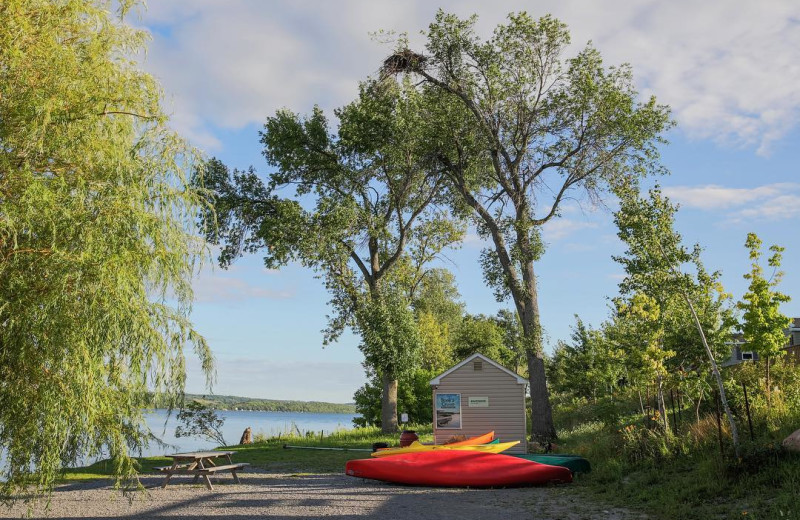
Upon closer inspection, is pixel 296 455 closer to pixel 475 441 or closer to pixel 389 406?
pixel 389 406

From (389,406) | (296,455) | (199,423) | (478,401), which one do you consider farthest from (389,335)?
(199,423)

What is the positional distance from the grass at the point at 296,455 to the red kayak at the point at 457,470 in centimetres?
299

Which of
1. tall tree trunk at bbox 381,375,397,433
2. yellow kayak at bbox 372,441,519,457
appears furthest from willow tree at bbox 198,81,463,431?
yellow kayak at bbox 372,441,519,457

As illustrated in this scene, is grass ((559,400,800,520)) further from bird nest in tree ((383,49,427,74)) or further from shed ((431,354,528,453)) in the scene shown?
bird nest in tree ((383,49,427,74))

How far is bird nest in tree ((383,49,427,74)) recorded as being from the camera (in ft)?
82.1

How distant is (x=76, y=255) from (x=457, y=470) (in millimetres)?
9074

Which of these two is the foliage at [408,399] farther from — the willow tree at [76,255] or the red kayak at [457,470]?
the willow tree at [76,255]

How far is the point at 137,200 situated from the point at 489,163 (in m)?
18.3

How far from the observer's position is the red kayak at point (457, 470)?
13.5 metres

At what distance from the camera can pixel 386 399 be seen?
27500 millimetres

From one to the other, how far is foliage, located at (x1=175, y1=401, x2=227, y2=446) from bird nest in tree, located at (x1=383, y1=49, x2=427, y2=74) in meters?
15.1

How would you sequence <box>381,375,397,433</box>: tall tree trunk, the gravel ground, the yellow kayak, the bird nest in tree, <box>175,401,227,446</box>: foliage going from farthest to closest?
1. <box>381,375,397,433</box>: tall tree trunk
2. the bird nest in tree
3. <box>175,401,227,446</box>: foliage
4. the yellow kayak
5. the gravel ground

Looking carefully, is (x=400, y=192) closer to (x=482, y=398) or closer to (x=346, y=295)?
(x=346, y=295)

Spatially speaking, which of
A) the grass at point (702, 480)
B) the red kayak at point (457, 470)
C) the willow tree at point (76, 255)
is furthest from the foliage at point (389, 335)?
the willow tree at point (76, 255)
